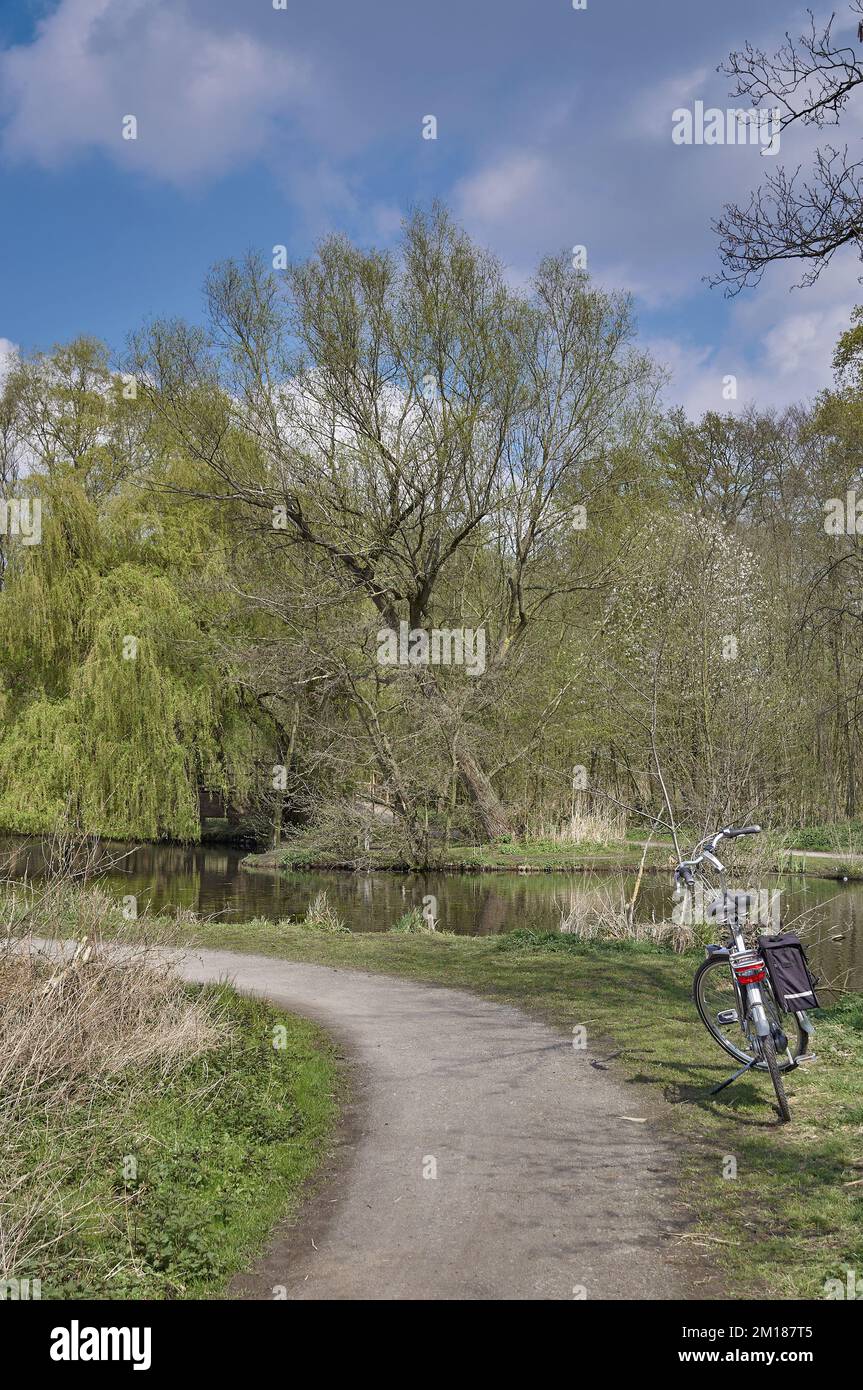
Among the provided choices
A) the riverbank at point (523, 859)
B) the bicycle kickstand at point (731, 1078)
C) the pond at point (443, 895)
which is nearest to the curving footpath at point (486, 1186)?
the bicycle kickstand at point (731, 1078)

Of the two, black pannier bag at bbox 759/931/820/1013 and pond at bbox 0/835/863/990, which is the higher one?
black pannier bag at bbox 759/931/820/1013

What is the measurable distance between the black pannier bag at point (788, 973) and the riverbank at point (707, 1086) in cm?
70

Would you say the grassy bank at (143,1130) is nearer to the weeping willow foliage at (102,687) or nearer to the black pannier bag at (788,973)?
the black pannier bag at (788,973)

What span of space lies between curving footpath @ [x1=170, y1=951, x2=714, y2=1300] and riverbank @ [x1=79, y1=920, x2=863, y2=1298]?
221mm

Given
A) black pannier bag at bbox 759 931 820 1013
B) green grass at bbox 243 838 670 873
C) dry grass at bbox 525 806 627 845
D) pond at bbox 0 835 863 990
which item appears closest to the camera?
black pannier bag at bbox 759 931 820 1013

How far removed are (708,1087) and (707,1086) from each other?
27 millimetres

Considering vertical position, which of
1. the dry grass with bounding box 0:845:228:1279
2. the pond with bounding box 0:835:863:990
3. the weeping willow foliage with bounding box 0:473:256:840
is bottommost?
the pond with bounding box 0:835:863:990

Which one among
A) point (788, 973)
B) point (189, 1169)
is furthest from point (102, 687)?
point (788, 973)

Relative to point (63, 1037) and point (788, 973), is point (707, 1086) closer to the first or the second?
point (788, 973)

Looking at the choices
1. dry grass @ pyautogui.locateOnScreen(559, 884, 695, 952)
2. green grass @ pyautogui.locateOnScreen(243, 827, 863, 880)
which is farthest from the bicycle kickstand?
green grass @ pyautogui.locateOnScreen(243, 827, 863, 880)

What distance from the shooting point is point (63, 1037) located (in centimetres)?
682

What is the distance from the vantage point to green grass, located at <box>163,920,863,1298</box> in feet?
16.6

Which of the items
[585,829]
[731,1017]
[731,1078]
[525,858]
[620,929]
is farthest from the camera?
[585,829]

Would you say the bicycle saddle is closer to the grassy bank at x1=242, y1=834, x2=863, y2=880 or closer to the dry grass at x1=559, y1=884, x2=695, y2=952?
the dry grass at x1=559, y1=884, x2=695, y2=952
